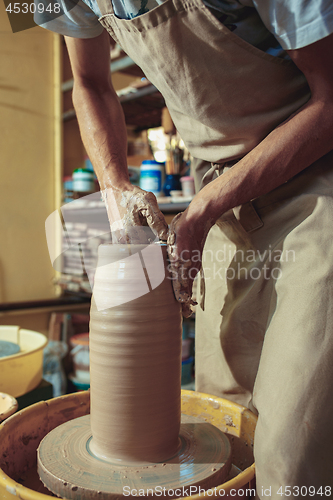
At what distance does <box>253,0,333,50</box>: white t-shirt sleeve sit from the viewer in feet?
2.05

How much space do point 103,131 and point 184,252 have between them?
45cm

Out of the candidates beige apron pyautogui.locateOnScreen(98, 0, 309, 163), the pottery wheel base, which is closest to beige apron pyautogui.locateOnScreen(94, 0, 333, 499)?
beige apron pyautogui.locateOnScreen(98, 0, 309, 163)

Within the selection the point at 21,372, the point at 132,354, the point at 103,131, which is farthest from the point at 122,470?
the point at 21,372

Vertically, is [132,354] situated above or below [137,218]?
below

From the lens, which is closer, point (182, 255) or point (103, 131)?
point (182, 255)

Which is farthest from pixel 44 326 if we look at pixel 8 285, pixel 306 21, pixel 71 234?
pixel 306 21

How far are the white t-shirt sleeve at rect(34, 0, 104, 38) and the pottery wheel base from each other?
3.16 ft

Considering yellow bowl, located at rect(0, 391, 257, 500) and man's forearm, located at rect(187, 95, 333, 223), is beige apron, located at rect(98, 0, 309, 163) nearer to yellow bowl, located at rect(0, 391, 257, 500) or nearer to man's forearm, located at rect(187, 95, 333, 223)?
→ man's forearm, located at rect(187, 95, 333, 223)

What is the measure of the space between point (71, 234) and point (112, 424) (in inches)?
30.8

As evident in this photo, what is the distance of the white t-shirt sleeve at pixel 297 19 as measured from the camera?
625mm

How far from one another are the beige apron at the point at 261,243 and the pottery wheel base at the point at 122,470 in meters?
0.12

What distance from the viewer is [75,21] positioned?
3.20 feet

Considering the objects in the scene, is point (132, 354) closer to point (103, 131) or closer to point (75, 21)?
point (103, 131)

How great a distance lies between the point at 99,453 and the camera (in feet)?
2.53
